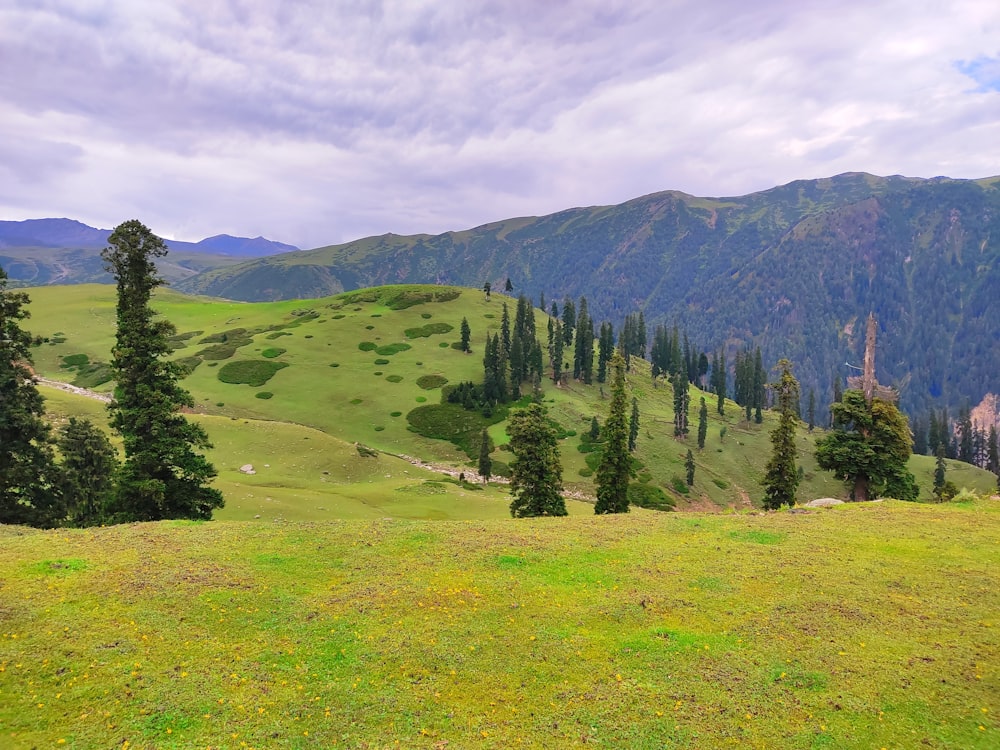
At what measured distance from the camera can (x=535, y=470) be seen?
43656 mm

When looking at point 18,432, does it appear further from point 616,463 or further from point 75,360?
point 75,360

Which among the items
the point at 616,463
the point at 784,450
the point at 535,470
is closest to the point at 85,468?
the point at 535,470

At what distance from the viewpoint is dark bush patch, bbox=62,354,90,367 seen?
115750 millimetres

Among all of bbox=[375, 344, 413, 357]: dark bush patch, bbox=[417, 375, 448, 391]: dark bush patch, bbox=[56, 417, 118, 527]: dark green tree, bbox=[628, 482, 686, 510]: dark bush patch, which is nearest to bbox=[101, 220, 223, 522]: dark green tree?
bbox=[56, 417, 118, 527]: dark green tree

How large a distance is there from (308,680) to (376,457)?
65016mm

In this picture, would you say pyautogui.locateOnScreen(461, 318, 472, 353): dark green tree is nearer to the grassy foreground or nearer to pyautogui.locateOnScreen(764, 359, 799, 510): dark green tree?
pyautogui.locateOnScreen(764, 359, 799, 510): dark green tree

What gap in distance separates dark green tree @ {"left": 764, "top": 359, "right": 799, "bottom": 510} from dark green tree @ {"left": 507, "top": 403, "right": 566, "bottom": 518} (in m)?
20.8

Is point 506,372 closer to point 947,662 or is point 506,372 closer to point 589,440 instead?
point 589,440

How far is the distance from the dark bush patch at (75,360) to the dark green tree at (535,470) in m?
118

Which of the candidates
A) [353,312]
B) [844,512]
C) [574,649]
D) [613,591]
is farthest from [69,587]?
[353,312]

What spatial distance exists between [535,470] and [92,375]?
10830cm

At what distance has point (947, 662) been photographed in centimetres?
1395

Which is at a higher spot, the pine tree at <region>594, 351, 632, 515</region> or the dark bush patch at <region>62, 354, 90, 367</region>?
the dark bush patch at <region>62, 354, 90, 367</region>

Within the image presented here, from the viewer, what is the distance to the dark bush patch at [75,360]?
115750 millimetres
